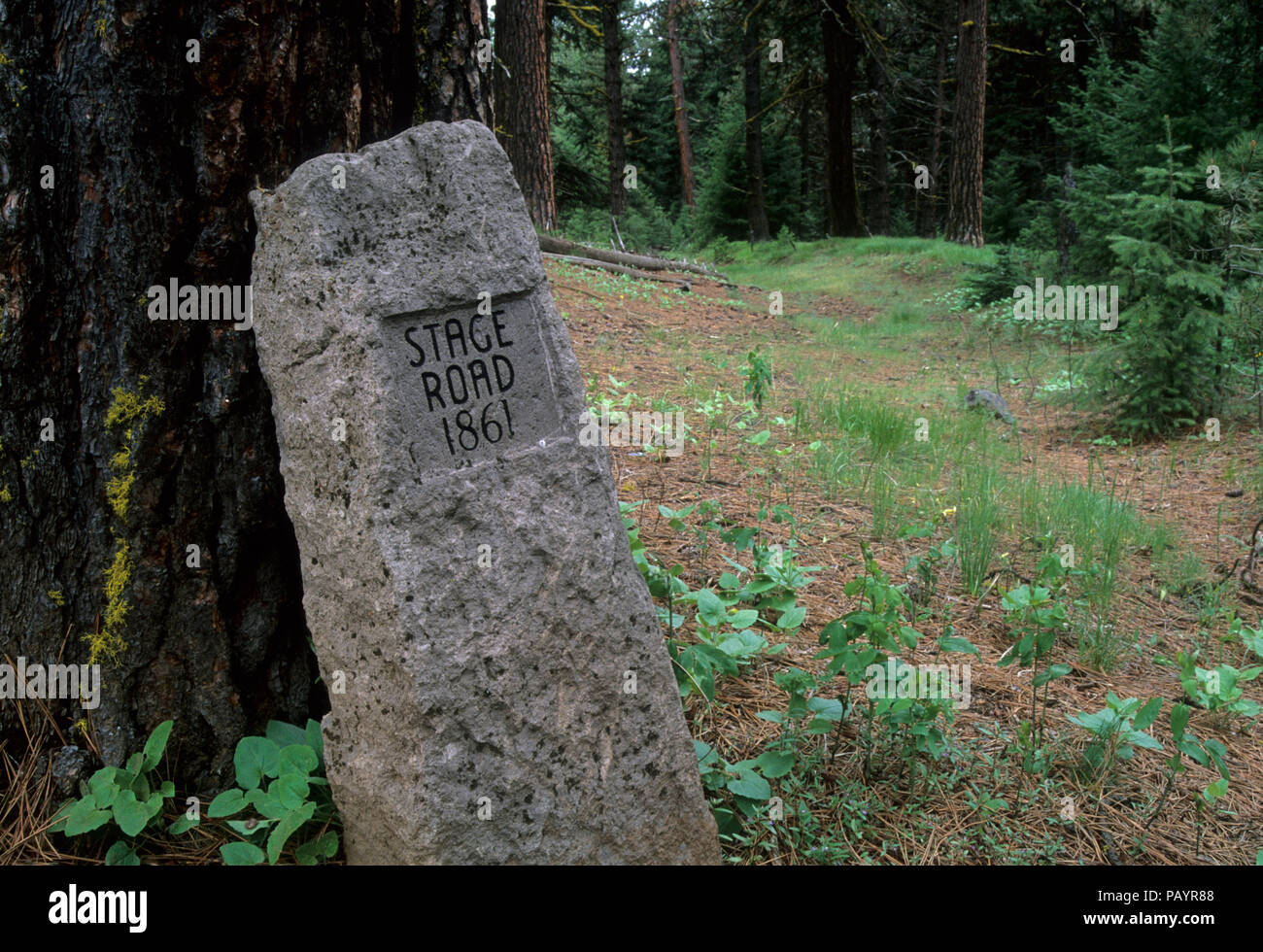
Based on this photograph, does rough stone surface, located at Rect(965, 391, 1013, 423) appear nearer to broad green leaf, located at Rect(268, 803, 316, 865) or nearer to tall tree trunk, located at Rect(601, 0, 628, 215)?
broad green leaf, located at Rect(268, 803, 316, 865)

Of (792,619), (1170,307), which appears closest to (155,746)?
(792,619)

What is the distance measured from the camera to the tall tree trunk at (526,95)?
1012 cm

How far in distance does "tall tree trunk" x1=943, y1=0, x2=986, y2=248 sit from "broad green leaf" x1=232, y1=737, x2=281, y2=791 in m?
15.3

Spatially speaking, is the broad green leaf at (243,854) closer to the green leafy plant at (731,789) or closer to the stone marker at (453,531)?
the stone marker at (453,531)

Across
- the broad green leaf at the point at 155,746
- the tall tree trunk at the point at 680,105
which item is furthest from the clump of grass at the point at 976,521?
the tall tree trunk at the point at 680,105

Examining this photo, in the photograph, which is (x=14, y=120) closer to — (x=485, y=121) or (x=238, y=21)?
(x=238, y=21)

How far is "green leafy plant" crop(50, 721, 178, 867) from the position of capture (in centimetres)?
198

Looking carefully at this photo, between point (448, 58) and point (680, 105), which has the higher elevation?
point (680, 105)

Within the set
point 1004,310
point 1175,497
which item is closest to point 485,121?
point 1175,497

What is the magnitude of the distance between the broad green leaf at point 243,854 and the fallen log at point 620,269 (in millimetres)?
Result: 9730

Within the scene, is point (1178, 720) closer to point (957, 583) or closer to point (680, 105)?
point (957, 583)

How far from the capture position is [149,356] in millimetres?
2090

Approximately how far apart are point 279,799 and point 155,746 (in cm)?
34

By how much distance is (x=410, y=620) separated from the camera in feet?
5.98
